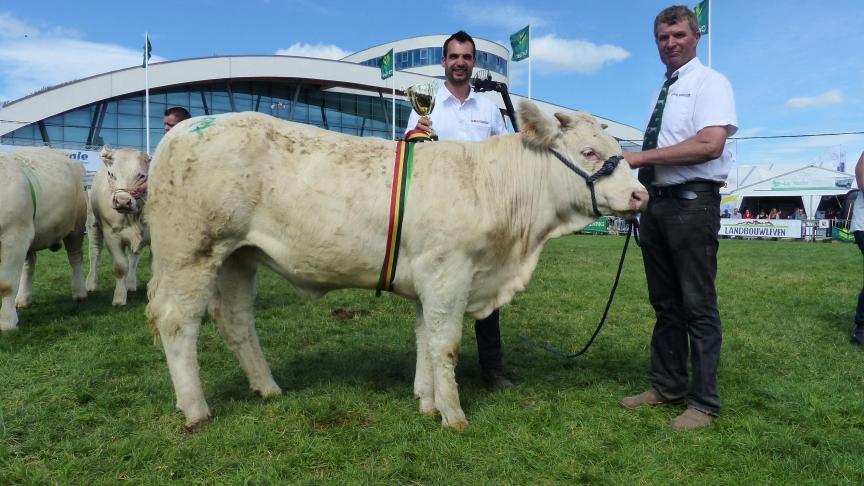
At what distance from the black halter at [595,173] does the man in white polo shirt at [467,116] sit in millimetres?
1062

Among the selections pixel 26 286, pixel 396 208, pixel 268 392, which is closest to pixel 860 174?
pixel 396 208

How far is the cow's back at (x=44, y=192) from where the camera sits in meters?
6.76

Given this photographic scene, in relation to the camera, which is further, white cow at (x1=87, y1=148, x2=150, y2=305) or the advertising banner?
the advertising banner

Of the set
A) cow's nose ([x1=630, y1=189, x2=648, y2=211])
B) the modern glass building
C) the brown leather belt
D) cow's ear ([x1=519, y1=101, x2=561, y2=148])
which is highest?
the modern glass building

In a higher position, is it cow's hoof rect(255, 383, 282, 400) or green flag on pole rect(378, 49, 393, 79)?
green flag on pole rect(378, 49, 393, 79)

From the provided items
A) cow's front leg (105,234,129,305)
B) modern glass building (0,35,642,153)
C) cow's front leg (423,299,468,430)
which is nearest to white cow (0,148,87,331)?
cow's front leg (105,234,129,305)

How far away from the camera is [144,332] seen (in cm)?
685

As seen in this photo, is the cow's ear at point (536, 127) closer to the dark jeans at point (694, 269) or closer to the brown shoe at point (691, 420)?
the dark jeans at point (694, 269)

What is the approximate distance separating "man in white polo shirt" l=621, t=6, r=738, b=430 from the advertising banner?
29.5 meters

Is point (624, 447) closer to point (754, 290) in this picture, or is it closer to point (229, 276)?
point (229, 276)

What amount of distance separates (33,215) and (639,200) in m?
6.99

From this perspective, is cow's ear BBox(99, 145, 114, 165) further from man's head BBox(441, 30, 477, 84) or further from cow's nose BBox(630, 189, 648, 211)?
cow's nose BBox(630, 189, 648, 211)

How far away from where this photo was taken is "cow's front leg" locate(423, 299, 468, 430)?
13.7 ft

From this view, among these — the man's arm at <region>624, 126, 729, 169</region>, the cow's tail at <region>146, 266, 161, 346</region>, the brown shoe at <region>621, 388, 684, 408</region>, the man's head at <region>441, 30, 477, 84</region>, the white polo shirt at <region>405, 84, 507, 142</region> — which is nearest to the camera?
the man's arm at <region>624, 126, 729, 169</region>
